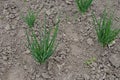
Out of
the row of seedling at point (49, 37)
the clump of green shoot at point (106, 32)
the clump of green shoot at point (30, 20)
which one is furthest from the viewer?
the clump of green shoot at point (30, 20)

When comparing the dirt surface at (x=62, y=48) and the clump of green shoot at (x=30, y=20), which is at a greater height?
the clump of green shoot at (x=30, y=20)

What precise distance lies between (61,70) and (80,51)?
0.99 ft

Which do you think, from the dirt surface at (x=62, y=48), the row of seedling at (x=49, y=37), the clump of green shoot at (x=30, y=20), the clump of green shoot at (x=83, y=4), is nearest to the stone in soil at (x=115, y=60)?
the dirt surface at (x=62, y=48)

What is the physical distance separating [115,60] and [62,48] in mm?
529

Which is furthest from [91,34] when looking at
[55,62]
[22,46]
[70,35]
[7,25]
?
[7,25]

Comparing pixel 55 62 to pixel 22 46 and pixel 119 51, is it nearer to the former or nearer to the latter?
pixel 22 46

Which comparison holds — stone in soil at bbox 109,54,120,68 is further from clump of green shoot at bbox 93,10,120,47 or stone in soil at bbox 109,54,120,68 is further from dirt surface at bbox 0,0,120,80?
clump of green shoot at bbox 93,10,120,47

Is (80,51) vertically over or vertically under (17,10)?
under

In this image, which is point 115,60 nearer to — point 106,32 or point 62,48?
point 106,32

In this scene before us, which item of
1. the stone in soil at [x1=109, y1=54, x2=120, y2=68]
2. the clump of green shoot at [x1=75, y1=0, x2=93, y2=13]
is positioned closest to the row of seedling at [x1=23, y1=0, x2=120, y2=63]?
the clump of green shoot at [x1=75, y1=0, x2=93, y2=13]

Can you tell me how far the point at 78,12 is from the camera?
282 centimetres

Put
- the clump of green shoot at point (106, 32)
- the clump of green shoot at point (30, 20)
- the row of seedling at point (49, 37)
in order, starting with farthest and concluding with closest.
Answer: the clump of green shoot at point (30, 20), the clump of green shoot at point (106, 32), the row of seedling at point (49, 37)

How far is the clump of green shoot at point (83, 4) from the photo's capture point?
2573mm

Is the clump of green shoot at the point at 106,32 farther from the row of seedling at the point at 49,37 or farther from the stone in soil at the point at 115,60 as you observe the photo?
the stone in soil at the point at 115,60
